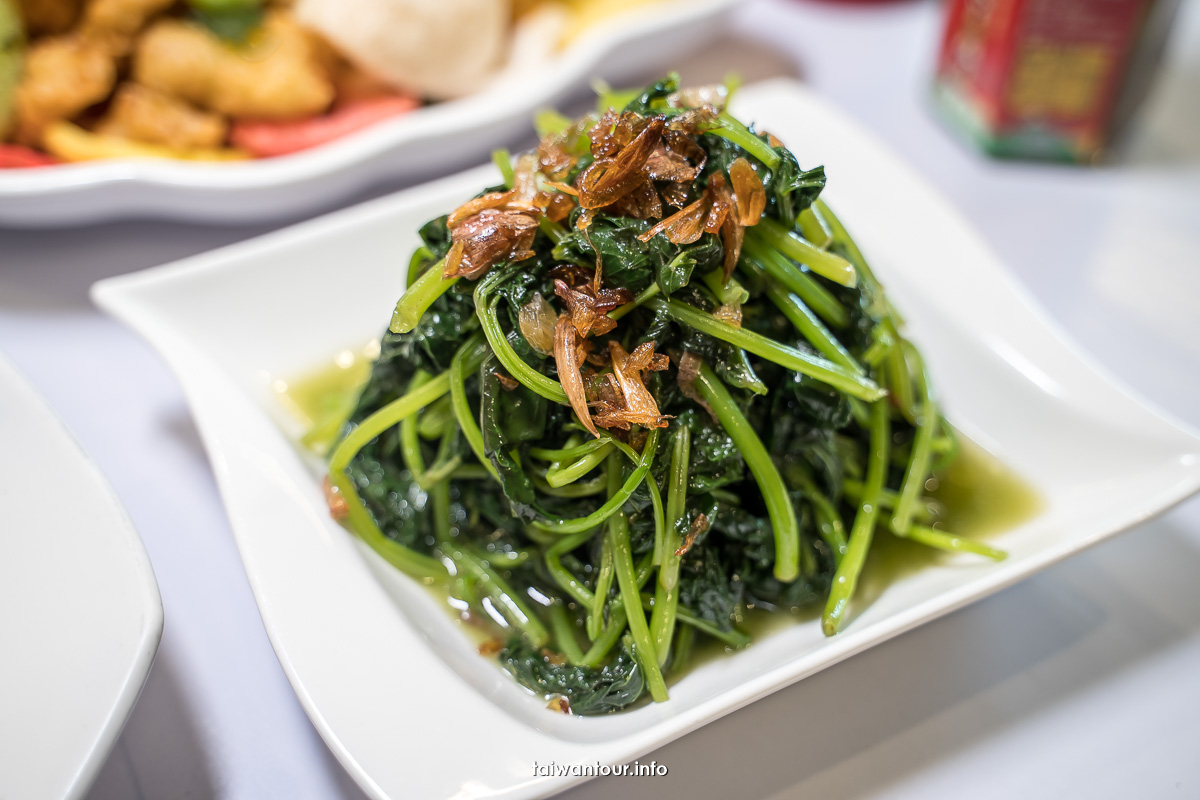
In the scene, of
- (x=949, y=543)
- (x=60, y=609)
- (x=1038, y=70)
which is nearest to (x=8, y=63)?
(x=60, y=609)

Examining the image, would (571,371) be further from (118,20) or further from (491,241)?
(118,20)

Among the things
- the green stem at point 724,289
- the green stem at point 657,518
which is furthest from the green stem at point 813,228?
the green stem at point 657,518

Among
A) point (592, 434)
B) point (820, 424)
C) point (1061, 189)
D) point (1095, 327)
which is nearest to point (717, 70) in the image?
point (1061, 189)

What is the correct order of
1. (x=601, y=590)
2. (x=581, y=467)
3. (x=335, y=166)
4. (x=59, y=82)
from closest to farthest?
(x=581, y=467) < (x=601, y=590) < (x=335, y=166) < (x=59, y=82)

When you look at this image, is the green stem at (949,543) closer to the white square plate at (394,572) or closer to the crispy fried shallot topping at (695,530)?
the white square plate at (394,572)

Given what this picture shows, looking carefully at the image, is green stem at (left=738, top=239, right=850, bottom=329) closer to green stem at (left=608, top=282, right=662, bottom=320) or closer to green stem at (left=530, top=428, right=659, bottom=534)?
green stem at (left=608, top=282, right=662, bottom=320)

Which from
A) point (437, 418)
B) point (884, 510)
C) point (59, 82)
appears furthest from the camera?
point (59, 82)
